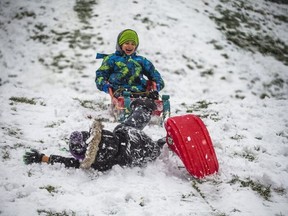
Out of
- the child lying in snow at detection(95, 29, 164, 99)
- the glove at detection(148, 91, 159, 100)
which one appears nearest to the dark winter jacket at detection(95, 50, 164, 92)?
the child lying in snow at detection(95, 29, 164, 99)

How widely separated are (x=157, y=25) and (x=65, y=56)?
3210mm

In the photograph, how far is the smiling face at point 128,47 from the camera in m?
4.71

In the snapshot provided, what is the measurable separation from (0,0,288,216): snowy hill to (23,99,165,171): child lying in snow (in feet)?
0.30

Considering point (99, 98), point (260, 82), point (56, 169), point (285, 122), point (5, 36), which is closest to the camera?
point (56, 169)

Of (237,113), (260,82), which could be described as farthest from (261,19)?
(237,113)

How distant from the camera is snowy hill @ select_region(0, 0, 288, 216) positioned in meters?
2.48

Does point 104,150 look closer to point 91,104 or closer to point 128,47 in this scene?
point 128,47

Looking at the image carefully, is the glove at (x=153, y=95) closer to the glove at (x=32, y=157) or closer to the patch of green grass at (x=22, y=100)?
the glove at (x=32, y=157)

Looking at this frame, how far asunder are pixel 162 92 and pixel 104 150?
4254 millimetres

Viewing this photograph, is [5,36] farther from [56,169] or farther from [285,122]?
[285,122]

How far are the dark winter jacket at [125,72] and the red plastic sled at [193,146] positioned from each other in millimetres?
1933

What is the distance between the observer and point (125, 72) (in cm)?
488

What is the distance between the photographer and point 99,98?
627cm

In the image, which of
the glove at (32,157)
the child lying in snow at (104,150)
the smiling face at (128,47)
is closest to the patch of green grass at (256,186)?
the child lying in snow at (104,150)
